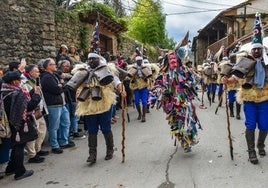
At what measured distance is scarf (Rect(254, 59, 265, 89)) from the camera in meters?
5.70

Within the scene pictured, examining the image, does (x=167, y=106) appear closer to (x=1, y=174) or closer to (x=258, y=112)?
(x=258, y=112)

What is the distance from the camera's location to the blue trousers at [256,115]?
5.75 meters

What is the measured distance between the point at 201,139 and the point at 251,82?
7.02ft

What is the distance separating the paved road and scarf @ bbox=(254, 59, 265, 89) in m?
1.22

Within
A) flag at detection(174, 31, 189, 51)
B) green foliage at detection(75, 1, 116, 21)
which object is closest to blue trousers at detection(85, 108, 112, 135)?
flag at detection(174, 31, 189, 51)

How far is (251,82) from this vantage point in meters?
5.80

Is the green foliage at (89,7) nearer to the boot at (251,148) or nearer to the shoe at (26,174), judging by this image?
the shoe at (26,174)

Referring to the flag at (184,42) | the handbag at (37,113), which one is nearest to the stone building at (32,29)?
the handbag at (37,113)

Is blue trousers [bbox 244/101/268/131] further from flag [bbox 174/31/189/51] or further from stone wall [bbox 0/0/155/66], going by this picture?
stone wall [bbox 0/0/155/66]

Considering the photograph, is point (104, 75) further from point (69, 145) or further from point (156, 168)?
point (69, 145)

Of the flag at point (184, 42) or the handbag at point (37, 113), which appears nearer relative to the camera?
the flag at point (184, 42)

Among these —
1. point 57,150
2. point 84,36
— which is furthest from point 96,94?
point 84,36

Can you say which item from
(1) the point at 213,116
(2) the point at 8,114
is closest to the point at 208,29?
(1) the point at 213,116

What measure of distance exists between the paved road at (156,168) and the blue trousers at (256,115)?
1.84 ft
